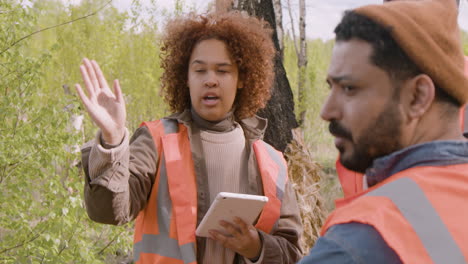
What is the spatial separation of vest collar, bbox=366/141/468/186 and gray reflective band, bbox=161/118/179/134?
1425 millimetres

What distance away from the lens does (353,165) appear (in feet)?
4.48

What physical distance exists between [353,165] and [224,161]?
4.30 feet

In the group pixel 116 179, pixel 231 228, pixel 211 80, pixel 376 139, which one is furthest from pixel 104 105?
pixel 376 139

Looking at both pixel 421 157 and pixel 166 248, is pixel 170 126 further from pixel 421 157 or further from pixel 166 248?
pixel 421 157

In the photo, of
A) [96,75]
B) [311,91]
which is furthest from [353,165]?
[311,91]

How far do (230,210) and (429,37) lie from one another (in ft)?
4.16

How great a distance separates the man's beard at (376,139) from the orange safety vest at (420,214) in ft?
0.31

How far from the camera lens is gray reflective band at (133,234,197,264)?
240 cm

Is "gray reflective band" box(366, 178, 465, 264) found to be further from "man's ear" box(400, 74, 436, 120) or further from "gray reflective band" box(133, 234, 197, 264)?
"gray reflective band" box(133, 234, 197, 264)

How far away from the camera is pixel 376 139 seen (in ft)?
4.32

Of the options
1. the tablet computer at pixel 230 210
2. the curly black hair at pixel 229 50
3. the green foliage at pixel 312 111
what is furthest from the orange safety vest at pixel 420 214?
the green foliage at pixel 312 111

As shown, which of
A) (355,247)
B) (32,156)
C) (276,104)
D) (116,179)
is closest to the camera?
(355,247)

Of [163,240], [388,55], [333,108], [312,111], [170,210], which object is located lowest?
[312,111]

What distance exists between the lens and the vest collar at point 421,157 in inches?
49.4
